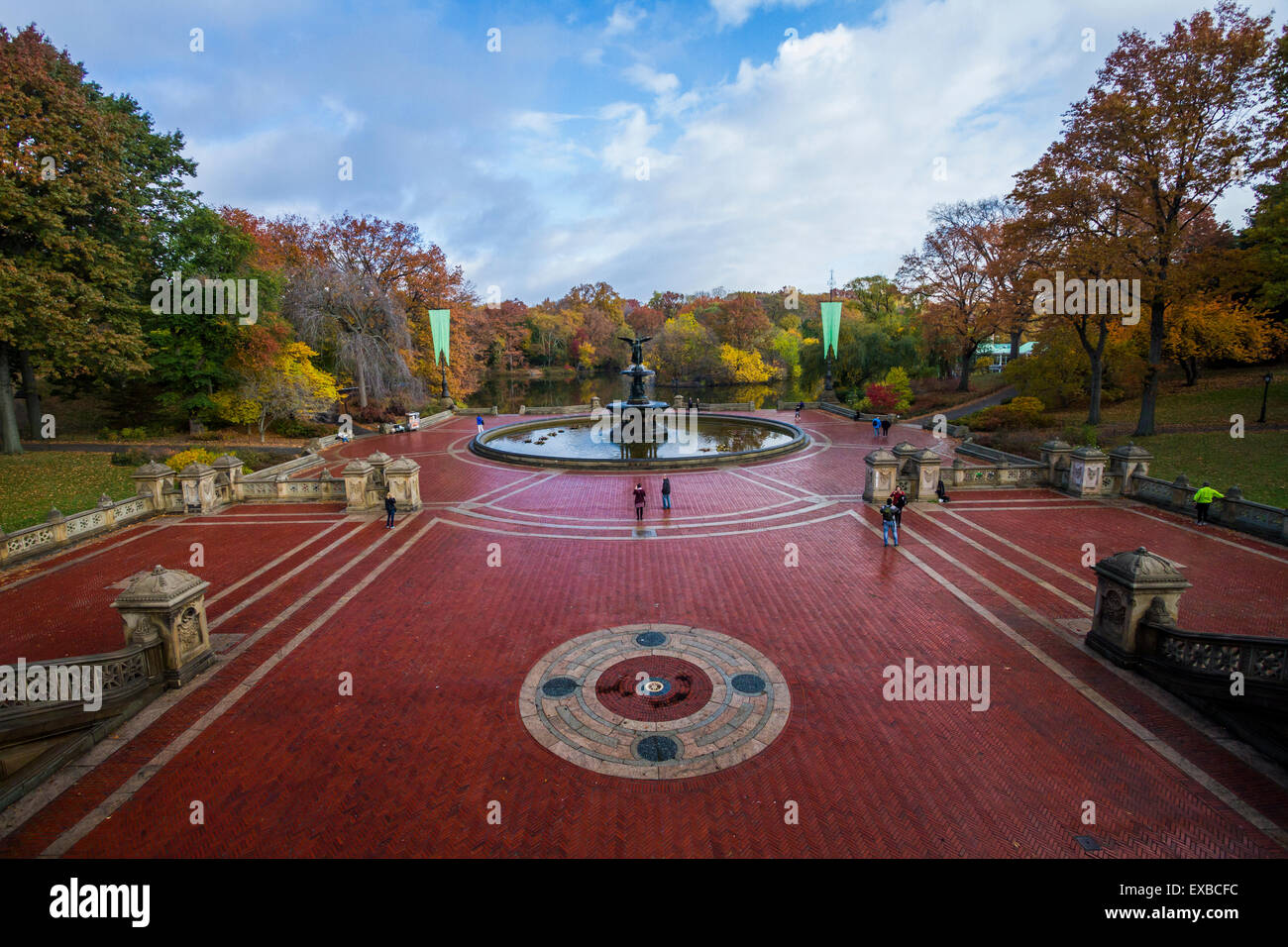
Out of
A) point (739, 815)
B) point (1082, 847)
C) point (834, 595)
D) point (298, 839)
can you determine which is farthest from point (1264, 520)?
point (298, 839)

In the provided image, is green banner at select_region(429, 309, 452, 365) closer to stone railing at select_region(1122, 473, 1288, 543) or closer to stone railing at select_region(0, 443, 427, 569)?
stone railing at select_region(0, 443, 427, 569)

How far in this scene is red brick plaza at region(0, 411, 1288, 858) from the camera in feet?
18.8

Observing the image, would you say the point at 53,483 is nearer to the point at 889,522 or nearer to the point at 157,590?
the point at 157,590

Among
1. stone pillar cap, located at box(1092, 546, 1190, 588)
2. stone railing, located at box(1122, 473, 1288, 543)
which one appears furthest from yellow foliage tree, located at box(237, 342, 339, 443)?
stone railing, located at box(1122, 473, 1288, 543)

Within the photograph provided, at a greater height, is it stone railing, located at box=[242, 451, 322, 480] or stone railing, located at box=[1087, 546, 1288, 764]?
stone railing, located at box=[242, 451, 322, 480]

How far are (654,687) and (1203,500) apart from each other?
15892 mm

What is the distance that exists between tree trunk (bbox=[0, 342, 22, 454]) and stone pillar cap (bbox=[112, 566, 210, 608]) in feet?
81.7

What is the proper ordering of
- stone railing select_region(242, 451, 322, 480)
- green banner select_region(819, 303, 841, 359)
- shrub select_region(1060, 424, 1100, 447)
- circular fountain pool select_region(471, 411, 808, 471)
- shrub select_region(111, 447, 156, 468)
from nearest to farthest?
stone railing select_region(242, 451, 322, 480), shrub select_region(1060, 424, 1100, 447), circular fountain pool select_region(471, 411, 808, 471), shrub select_region(111, 447, 156, 468), green banner select_region(819, 303, 841, 359)

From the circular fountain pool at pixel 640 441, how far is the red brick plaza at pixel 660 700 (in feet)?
26.3

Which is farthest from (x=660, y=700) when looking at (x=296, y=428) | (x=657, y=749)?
(x=296, y=428)

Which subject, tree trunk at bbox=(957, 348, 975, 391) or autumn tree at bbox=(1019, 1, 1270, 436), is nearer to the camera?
autumn tree at bbox=(1019, 1, 1270, 436)

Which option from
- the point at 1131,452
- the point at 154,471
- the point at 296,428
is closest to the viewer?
the point at 1131,452

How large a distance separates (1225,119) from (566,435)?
99.6 ft

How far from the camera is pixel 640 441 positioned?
97.8ft
